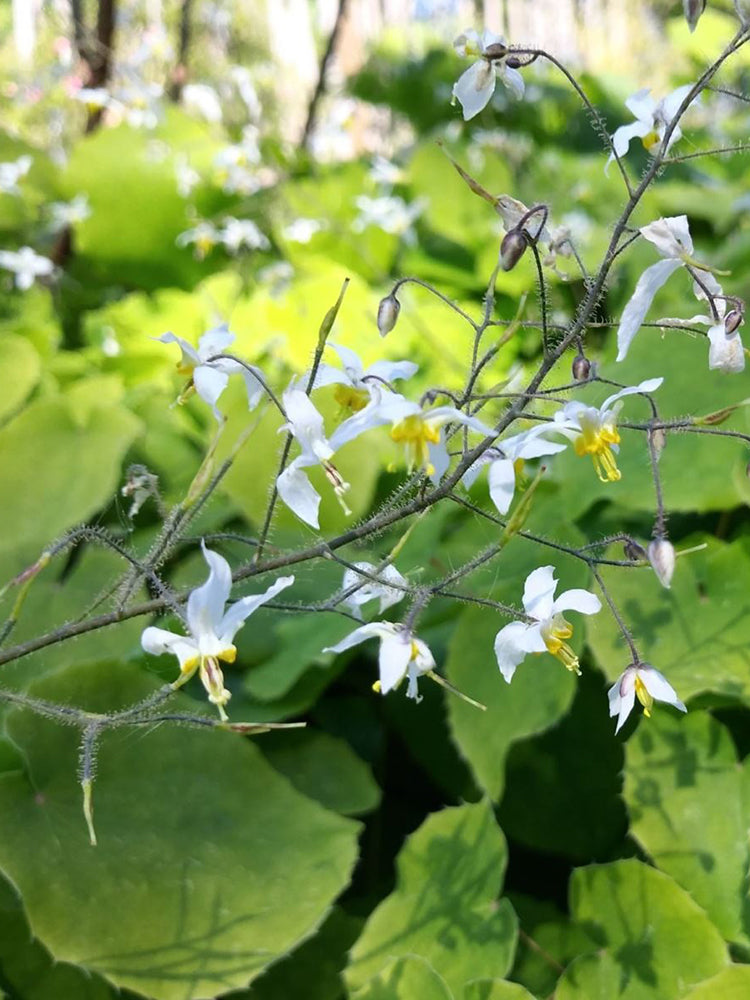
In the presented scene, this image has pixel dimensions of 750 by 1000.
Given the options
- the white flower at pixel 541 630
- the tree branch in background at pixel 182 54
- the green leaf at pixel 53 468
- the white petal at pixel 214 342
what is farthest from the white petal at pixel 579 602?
the tree branch in background at pixel 182 54

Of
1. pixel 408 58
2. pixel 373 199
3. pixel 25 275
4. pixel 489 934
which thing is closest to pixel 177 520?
pixel 489 934

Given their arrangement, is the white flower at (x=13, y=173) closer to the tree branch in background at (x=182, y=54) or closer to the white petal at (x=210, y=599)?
the tree branch in background at (x=182, y=54)

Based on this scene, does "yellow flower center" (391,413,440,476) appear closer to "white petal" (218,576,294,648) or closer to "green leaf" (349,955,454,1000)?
"white petal" (218,576,294,648)

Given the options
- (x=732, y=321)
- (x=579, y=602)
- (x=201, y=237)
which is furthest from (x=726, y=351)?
(x=201, y=237)

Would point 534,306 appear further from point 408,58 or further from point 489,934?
point 408,58

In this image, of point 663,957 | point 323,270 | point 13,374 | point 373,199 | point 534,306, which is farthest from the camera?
point 373,199
